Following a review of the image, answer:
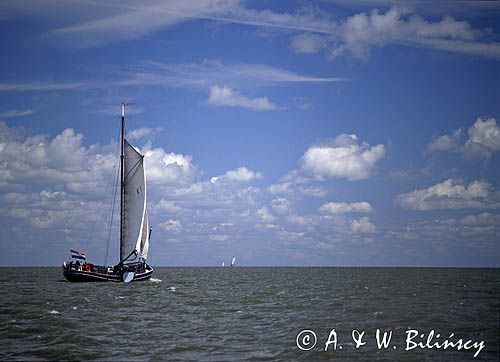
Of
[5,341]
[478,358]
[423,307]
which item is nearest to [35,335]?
[5,341]

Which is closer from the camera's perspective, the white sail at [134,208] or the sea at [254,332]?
the sea at [254,332]

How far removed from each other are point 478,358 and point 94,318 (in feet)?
92.1

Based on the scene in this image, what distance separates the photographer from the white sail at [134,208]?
95500 mm

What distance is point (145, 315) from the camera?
151 feet

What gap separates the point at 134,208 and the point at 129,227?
10.9ft

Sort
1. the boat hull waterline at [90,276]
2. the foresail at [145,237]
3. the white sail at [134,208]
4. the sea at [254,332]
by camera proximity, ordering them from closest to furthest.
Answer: the sea at [254,332] → the boat hull waterline at [90,276] → the white sail at [134,208] → the foresail at [145,237]

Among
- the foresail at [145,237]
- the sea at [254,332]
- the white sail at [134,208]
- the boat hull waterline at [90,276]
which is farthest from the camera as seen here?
the foresail at [145,237]

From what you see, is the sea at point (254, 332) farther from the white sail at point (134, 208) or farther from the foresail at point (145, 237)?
the foresail at point (145, 237)

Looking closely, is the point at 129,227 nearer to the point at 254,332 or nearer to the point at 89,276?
the point at 89,276

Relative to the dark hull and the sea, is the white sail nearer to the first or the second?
the dark hull

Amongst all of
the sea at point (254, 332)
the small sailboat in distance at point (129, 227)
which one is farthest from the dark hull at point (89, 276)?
the sea at point (254, 332)

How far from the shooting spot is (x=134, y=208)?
95938 mm

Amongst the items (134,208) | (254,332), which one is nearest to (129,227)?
(134,208)

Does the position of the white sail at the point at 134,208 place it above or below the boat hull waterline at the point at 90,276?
above
